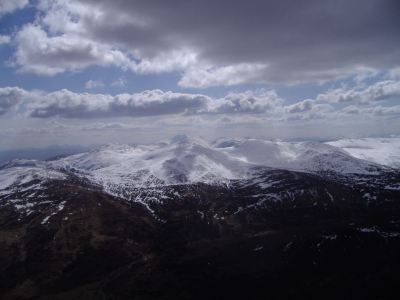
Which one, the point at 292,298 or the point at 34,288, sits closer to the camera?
the point at 292,298

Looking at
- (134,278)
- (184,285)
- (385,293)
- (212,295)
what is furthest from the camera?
(134,278)

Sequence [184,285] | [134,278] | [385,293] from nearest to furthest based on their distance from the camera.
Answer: [385,293], [184,285], [134,278]

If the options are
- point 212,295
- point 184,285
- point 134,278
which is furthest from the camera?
point 134,278

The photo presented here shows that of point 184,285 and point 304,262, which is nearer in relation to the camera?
point 184,285

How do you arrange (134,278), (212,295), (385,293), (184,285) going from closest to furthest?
(385,293) → (212,295) → (184,285) → (134,278)

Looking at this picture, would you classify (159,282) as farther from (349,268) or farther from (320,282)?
(349,268)

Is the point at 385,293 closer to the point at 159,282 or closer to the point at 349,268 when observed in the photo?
the point at 349,268

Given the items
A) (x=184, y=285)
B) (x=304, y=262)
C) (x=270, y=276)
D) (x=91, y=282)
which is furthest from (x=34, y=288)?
(x=304, y=262)

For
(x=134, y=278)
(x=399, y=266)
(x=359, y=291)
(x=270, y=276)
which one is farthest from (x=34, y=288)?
(x=399, y=266)
